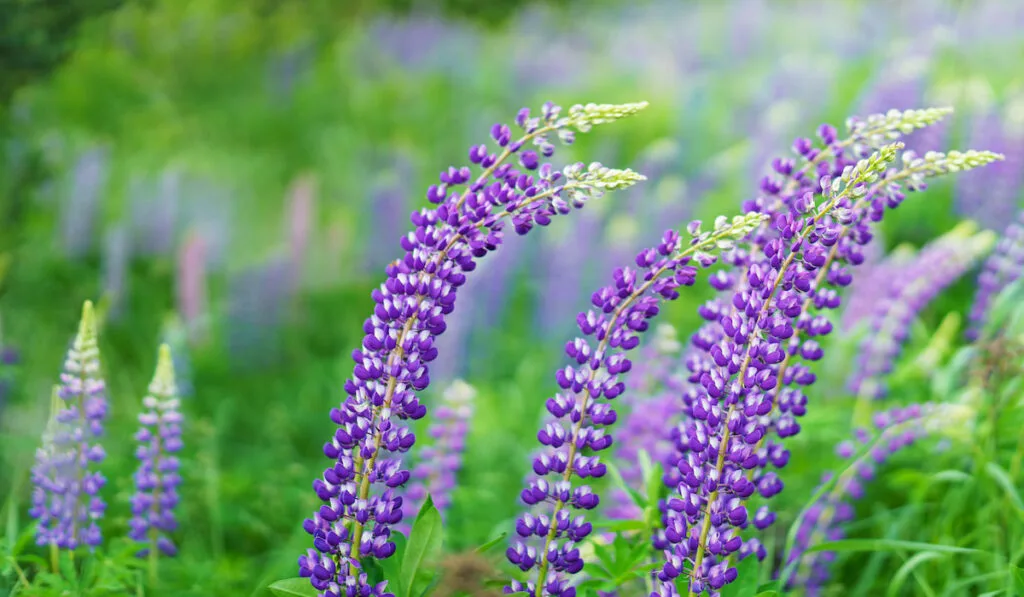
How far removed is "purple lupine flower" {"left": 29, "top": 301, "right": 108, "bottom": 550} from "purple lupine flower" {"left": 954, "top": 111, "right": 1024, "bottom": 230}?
3.91 m

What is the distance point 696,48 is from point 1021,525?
610 centimetres

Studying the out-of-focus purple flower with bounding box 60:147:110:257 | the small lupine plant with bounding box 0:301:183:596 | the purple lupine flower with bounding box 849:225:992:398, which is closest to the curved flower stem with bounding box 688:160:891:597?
the small lupine plant with bounding box 0:301:183:596

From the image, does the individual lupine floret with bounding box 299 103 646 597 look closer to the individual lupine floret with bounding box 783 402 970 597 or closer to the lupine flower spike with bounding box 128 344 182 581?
the lupine flower spike with bounding box 128 344 182 581

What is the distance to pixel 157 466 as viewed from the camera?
2822 millimetres

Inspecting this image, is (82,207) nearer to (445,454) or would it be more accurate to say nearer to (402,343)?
(445,454)

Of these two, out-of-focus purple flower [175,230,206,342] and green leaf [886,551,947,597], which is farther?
out-of-focus purple flower [175,230,206,342]

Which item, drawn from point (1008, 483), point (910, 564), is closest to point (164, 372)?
point (910, 564)

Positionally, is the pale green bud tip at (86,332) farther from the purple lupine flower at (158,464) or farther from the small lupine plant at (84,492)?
the purple lupine flower at (158,464)

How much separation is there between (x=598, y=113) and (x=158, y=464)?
158 centimetres

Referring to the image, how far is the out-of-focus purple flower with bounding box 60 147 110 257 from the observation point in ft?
17.9

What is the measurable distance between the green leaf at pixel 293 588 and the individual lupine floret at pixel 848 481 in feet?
4.77

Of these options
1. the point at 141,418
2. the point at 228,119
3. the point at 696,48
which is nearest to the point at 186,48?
the point at 228,119

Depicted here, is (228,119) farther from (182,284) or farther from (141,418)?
(141,418)

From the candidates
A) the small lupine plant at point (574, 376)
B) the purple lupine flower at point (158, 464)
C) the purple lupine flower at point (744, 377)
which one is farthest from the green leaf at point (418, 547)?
the purple lupine flower at point (158, 464)
